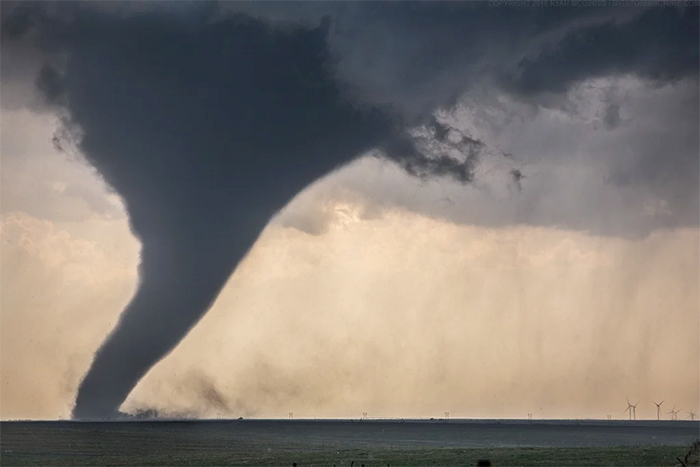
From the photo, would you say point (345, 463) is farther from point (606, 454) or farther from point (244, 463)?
point (606, 454)

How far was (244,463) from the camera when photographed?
85.4 metres

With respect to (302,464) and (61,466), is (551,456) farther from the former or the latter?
(61,466)

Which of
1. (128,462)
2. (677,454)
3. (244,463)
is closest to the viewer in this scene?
(677,454)

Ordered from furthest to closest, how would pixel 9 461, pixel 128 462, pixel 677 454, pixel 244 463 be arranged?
pixel 9 461, pixel 128 462, pixel 244 463, pixel 677 454

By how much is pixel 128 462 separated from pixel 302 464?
21109mm

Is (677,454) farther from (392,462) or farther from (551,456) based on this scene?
(392,462)

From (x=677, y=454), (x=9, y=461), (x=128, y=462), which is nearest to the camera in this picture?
(x=677, y=454)

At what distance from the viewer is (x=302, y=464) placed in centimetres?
8038

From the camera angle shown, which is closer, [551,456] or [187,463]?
[551,456]

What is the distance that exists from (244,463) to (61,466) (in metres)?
16.0

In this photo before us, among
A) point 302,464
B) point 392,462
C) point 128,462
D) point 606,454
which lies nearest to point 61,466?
point 128,462

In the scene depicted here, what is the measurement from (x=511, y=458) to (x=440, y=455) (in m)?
10.6

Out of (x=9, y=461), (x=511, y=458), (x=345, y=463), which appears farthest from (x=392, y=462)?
(x=9, y=461)

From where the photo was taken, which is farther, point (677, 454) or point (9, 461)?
point (9, 461)
